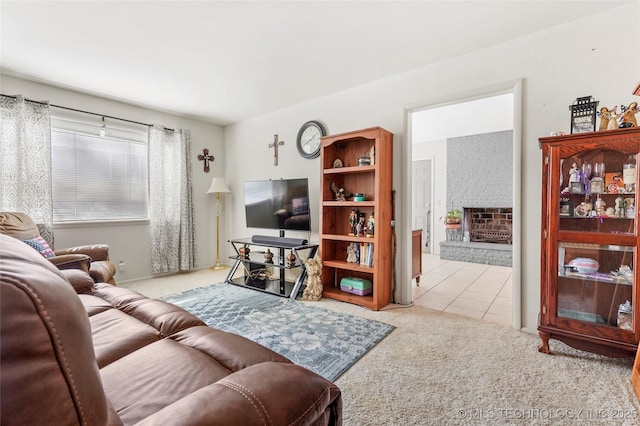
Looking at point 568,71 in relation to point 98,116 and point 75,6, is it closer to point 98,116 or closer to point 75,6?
point 75,6

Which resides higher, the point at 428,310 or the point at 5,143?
the point at 5,143

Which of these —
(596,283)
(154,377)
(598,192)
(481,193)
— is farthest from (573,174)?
(481,193)

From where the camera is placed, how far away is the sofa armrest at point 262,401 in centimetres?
65

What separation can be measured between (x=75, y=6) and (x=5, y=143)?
1.97 m

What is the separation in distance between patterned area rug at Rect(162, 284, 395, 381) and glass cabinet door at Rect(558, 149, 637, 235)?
5.18ft

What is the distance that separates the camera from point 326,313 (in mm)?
Answer: 2844

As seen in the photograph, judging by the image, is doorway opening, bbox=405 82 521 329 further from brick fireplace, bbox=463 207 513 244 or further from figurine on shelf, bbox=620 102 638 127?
figurine on shelf, bbox=620 102 638 127

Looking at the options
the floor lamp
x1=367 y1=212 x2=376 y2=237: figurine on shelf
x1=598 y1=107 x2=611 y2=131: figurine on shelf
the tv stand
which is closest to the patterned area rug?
the tv stand

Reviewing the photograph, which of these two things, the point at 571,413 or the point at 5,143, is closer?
the point at 571,413

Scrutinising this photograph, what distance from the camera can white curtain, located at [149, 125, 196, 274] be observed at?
13.8ft

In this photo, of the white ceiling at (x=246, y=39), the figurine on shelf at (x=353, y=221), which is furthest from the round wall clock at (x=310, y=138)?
the figurine on shelf at (x=353, y=221)

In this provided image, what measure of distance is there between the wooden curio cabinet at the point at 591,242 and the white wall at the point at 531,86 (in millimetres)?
351

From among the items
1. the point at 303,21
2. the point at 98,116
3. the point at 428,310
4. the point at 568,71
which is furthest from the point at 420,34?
the point at 98,116

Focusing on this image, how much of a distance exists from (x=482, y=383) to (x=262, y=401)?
5.15 ft
